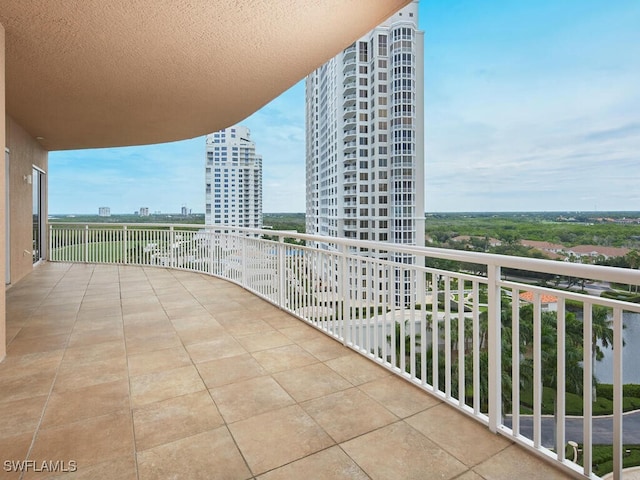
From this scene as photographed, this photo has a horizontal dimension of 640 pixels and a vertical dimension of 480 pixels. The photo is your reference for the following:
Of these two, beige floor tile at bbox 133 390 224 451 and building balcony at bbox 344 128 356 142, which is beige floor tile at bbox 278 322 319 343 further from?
building balcony at bbox 344 128 356 142

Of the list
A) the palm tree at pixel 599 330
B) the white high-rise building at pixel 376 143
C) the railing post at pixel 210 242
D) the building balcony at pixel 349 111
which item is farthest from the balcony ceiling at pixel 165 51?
the building balcony at pixel 349 111

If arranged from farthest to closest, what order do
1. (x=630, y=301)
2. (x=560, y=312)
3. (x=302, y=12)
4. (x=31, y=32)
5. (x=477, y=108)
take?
(x=477, y=108)
(x=31, y=32)
(x=302, y=12)
(x=560, y=312)
(x=630, y=301)

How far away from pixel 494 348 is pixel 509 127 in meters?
12.3

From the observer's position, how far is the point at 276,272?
4.59m

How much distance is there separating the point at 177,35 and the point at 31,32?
1.21 m

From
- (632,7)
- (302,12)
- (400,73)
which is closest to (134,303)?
(302,12)

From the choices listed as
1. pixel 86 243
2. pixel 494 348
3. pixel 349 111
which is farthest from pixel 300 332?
pixel 349 111

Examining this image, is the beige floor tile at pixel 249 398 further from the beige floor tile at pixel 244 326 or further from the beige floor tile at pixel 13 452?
the beige floor tile at pixel 244 326

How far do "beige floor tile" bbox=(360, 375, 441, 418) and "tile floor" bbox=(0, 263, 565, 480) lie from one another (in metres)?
0.01

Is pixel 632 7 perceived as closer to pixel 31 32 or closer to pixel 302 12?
pixel 302 12

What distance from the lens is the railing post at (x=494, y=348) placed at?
1.88m

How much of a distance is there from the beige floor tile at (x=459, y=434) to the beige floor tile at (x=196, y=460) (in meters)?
0.99

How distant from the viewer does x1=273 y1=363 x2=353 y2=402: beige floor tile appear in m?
2.33

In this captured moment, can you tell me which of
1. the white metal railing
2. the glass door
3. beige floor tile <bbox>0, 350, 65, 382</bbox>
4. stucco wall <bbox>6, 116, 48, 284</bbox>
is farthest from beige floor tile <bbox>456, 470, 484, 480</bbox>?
the glass door
